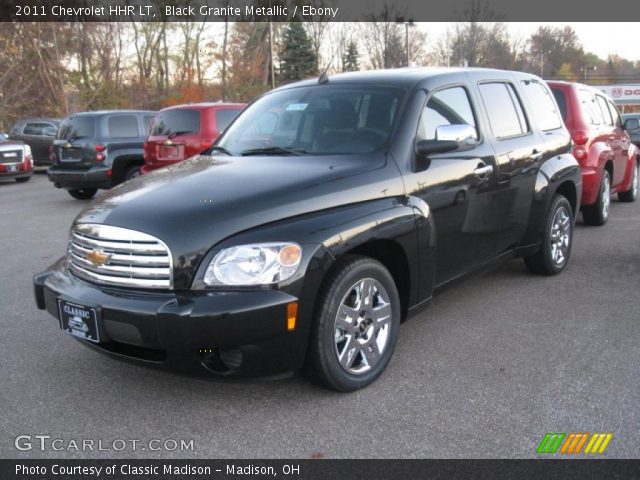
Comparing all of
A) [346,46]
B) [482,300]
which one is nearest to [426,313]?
[482,300]

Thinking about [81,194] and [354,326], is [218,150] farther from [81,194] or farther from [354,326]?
[81,194]

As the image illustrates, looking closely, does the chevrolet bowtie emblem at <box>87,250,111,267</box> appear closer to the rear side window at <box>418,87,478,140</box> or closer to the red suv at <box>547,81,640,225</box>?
the rear side window at <box>418,87,478,140</box>

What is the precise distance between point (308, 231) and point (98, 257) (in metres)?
1.13

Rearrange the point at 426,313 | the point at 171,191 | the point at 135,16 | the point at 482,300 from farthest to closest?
the point at 135,16
the point at 482,300
the point at 426,313
the point at 171,191

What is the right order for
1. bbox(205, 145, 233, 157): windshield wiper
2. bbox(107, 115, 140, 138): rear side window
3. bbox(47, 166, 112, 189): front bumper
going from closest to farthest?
bbox(205, 145, 233, 157): windshield wiper → bbox(47, 166, 112, 189): front bumper → bbox(107, 115, 140, 138): rear side window

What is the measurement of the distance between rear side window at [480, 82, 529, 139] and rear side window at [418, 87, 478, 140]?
11.6 inches

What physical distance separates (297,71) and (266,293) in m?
44.2

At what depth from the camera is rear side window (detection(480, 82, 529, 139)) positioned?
4.87m

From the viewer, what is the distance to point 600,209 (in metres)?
8.23

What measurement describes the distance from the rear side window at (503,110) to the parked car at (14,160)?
14532mm

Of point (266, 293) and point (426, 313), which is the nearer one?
point (266, 293)

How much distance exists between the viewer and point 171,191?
350 cm

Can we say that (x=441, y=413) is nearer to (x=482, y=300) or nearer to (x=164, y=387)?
(x=164, y=387)

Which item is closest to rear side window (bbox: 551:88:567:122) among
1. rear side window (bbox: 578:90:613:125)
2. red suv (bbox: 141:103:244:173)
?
Answer: rear side window (bbox: 578:90:613:125)
